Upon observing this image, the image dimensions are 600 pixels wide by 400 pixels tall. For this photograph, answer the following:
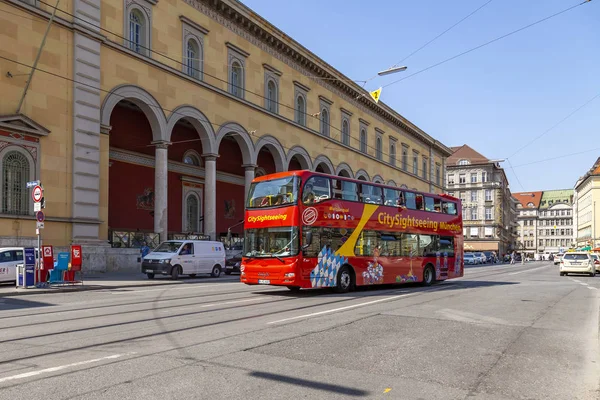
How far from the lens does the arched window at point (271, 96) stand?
37875mm

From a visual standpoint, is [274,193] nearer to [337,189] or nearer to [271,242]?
[271,242]

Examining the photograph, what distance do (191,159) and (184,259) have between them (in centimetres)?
1532

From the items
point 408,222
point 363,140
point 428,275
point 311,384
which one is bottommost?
point 428,275

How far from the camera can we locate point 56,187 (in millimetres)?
22812

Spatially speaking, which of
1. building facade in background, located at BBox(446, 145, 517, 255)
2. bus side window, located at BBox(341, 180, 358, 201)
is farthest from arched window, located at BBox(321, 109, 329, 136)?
building facade in background, located at BBox(446, 145, 517, 255)

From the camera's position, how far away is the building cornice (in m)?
32.9

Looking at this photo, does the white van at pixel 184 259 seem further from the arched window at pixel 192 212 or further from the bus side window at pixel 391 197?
the arched window at pixel 192 212

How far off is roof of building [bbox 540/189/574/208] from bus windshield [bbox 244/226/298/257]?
521 ft

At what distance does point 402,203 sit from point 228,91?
17.5 meters

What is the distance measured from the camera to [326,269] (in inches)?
637

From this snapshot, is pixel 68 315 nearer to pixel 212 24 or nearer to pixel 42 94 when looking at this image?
pixel 42 94

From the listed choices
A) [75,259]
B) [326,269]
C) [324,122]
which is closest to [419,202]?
[326,269]

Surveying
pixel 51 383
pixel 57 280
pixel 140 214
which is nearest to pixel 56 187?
pixel 57 280

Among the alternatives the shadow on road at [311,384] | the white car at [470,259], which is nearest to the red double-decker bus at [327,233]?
the shadow on road at [311,384]
